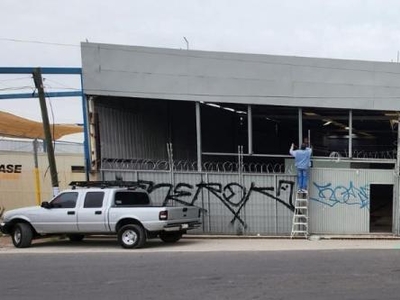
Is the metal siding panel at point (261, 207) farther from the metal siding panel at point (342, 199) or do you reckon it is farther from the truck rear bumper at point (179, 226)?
the truck rear bumper at point (179, 226)

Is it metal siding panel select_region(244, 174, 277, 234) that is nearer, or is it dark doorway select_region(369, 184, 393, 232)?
metal siding panel select_region(244, 174, 277, 234)

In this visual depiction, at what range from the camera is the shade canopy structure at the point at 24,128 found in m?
22.7

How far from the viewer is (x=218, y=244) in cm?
1579

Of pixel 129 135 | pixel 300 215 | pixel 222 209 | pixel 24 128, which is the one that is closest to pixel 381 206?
pixel 300 215

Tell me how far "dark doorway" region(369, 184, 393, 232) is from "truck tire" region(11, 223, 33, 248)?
11.6 m

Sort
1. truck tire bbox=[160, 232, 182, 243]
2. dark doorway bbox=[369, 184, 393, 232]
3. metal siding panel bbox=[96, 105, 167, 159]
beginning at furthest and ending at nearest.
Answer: dark doorway bbox=[369, 184, 393, 232] → metal siding panel bbox=[96, 105, 167, 159] → truck tire bbox=[160, 232, 182, 243]

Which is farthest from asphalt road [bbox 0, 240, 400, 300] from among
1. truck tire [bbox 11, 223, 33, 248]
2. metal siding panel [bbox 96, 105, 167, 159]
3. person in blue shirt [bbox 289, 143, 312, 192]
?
metal siding panel [bbox 96, 105, 167, 159]

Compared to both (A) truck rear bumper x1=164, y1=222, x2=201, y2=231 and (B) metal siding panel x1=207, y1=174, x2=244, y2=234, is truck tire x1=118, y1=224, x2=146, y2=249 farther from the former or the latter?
(B) metal siding panel x1=207, y1=174, x2=244, y2=234

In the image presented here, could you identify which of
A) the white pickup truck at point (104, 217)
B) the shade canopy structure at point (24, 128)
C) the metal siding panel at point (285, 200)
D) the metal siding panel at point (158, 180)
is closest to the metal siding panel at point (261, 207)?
the metal siding panel at point (285, 200)

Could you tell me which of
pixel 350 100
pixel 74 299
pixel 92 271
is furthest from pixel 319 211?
pixel 74 299

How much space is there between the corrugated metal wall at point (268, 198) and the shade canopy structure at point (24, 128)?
6.84m

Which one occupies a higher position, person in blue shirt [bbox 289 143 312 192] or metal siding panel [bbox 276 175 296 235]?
person in blue shirt [bbox 289 143 312 192]

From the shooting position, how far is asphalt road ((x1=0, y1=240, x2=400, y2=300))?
27.6 ft

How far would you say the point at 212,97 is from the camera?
60.4ft
